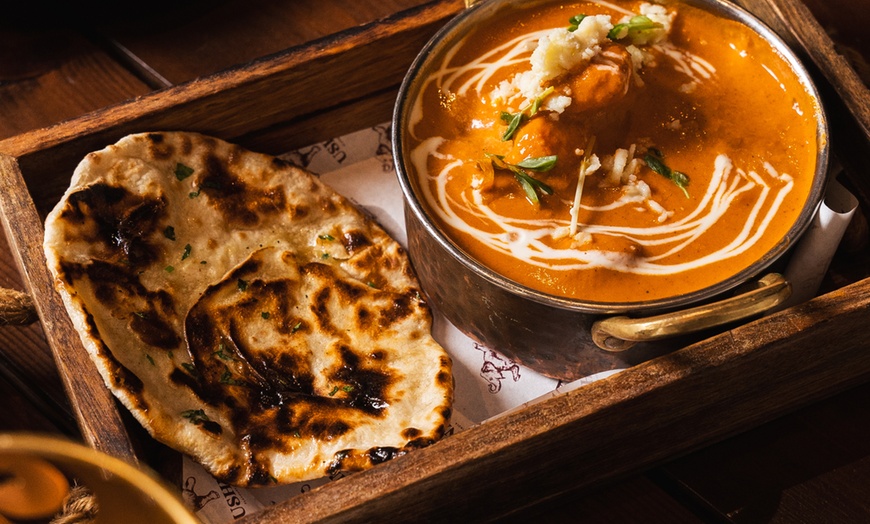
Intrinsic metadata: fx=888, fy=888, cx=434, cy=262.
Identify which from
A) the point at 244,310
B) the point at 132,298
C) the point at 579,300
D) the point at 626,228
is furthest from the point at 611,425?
the point at 132,298

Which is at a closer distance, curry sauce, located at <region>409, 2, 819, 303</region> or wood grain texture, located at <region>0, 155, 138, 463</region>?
wood grain texture, located at <region>0, 155, 138, 463</region>

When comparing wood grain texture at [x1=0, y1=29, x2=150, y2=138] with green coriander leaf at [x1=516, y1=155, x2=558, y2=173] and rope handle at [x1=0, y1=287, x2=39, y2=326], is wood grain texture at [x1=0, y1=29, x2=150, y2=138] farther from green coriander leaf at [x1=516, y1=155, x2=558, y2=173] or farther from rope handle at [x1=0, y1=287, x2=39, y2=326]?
green coriander leaf at [x1=516, y1=155, x2=558, y2=173]

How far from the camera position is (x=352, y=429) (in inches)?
70.1

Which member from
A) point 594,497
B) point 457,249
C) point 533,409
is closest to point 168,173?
point 457,249

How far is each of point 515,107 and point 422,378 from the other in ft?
2.08

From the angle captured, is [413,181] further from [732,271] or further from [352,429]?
[732,271]

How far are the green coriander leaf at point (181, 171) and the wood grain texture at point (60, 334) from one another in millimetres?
310

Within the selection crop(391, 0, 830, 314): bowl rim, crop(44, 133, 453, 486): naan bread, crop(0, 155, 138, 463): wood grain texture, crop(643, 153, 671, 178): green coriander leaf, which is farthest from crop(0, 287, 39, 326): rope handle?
crop(643, 153, 671, 178): green coriander leaf

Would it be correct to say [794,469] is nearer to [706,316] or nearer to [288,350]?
[706,316]

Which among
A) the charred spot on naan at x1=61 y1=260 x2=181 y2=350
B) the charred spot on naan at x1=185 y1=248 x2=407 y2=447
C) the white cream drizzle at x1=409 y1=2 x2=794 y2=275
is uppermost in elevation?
the white cream drizzle at x1=409 y1=2 x2=794 y2=275

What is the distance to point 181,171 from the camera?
6.61 ft

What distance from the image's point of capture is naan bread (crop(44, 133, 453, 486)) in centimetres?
174

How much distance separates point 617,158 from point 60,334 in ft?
3.90

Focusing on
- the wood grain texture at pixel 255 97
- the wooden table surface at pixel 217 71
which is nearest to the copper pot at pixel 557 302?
the wood grain texture at pixel 255 97
